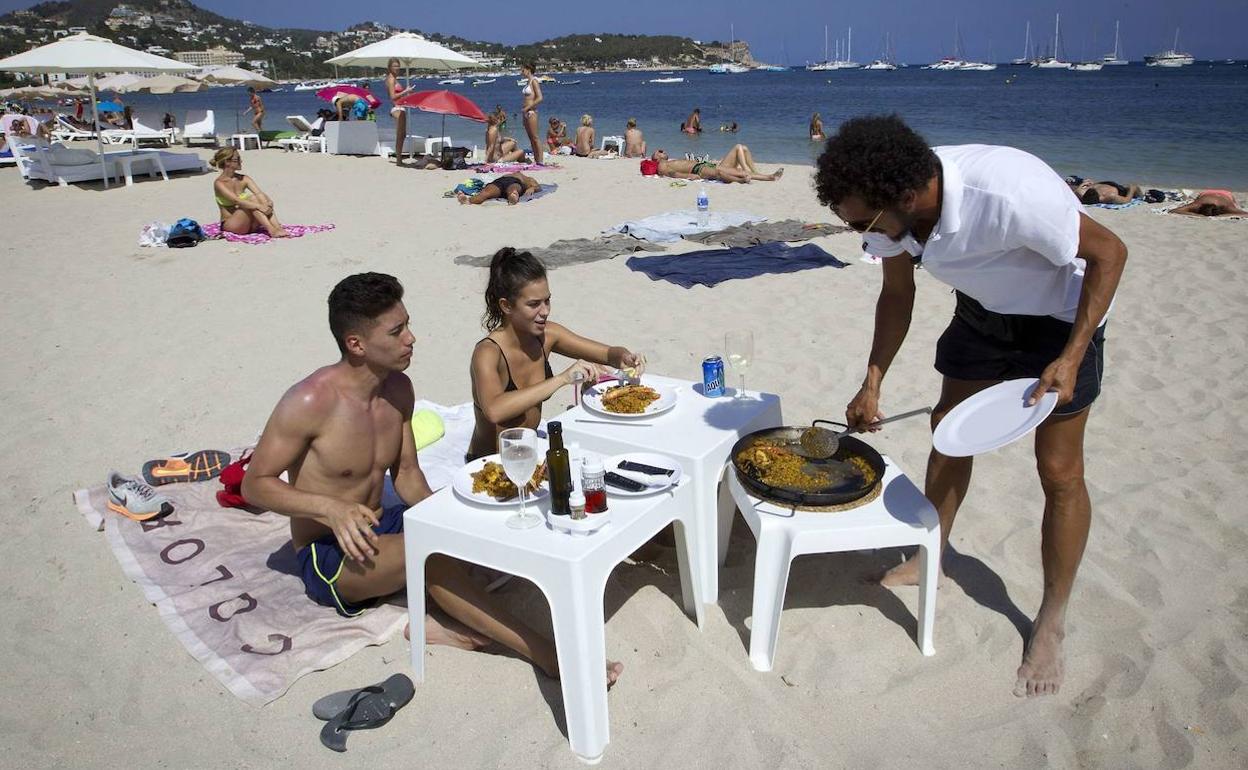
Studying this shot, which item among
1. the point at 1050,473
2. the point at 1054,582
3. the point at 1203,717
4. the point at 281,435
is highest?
the point at 281,435

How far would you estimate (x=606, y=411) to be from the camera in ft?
10.9

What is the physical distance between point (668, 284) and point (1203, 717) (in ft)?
19.2

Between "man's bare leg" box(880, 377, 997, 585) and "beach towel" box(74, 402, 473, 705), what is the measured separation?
209 centimetres

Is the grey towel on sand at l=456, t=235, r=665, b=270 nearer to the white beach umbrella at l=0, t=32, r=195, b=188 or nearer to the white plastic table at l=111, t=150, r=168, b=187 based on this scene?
the white beach umbrella at l=0, t=32, r=195, b=188

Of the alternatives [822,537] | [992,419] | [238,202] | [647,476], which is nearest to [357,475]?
[647,476]

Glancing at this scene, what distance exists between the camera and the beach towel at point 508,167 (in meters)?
16.1

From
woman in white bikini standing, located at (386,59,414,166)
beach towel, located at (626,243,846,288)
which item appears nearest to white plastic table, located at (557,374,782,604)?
beach towel, located at (626,243,846,288)

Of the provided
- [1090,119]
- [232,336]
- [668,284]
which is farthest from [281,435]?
[1090,119]

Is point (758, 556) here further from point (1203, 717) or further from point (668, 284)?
point (668, 284)

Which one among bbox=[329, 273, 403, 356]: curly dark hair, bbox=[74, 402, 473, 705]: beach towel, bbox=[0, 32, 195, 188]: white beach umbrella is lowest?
Result: bbox=[74, 402, 473, 705]: beach towel

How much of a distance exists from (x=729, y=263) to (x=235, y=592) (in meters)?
6.15

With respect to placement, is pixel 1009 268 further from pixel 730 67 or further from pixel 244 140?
pixel 730 67

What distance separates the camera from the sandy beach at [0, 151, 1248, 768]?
2609 millimetres

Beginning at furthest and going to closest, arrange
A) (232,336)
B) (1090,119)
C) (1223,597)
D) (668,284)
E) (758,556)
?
(1090,119) → (668,284) → (232,336) → (1223,597) → (758,556)
